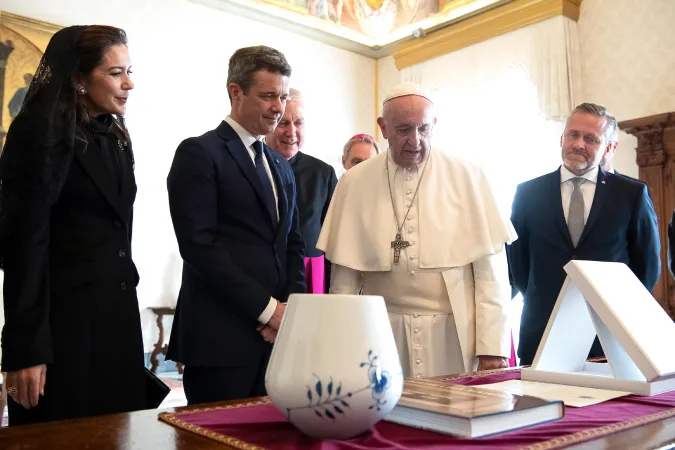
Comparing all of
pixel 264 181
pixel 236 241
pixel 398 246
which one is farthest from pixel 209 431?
pixel 398 246

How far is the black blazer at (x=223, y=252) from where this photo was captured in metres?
2.14

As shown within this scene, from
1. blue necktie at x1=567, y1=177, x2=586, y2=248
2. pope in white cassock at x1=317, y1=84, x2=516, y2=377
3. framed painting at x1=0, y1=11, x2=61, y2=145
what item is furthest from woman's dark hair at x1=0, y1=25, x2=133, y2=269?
framed painting at x1=0, y1=11, x2=61, y2=145

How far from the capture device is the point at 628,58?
7.59 meters

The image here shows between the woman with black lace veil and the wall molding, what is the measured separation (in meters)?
7.19

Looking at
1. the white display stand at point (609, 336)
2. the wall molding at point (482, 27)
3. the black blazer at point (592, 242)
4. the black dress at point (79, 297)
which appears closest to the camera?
the white display stand at point (609, 336)

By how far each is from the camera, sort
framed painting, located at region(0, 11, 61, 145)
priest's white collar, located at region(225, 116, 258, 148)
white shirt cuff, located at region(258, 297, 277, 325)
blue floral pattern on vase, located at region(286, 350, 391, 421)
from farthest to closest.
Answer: framed painting, located at region(0, 11, 61, 145) < priest's white collar, located at region(225, 116, 258, 148) < white shirt cuff, located at region(258, 297, 277, 325) < blue floral pattern on vase, located at region(286, 350, 391, 421)

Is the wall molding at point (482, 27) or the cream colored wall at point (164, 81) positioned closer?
the cream colored wall at point (164, 81)

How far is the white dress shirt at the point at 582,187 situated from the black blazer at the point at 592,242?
54 mm

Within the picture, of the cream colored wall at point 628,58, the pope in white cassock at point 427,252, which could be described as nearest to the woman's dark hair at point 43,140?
the pope in white cassock at point 427,252

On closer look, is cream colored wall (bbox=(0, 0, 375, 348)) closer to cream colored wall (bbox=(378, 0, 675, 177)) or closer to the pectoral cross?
cream colored wall (bbox=(378, 0, 675, 177))

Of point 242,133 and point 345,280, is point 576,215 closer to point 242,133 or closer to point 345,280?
point 345,280

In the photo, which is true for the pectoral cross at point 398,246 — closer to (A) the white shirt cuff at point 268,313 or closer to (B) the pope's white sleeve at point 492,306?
(B) the pope's white sleeve at point 492,306

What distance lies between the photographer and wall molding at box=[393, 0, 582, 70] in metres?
8.21

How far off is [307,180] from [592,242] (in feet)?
4.81
